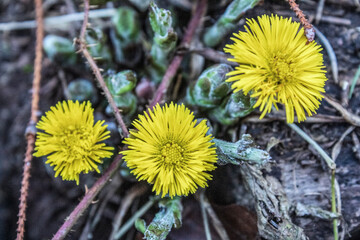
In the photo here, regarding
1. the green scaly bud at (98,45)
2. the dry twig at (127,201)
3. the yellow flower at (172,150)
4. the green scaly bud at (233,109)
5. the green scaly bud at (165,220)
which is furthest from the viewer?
the dry twig at (127,201)

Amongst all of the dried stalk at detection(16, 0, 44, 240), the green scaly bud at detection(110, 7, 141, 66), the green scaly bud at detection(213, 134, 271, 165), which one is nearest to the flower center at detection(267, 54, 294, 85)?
the green scaly bud at detection(213, 134, 271, 165)

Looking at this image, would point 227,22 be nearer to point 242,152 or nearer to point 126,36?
point 126,36

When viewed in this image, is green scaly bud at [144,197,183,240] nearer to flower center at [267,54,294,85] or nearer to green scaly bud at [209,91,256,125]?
green scaly bud at [209,91,256,125]

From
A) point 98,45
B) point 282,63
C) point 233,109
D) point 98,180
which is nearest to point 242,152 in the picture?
point 233,109

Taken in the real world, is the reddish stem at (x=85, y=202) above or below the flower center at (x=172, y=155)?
below

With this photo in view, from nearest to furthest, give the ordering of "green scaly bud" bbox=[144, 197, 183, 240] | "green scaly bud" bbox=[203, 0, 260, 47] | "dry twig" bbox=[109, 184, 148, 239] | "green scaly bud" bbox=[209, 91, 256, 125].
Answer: "green scaly bud" bbox=[144, 197, 183, 240] < "green scaly bud" bbox=[209, 91, 256, 125] < "green scaly bud" bbox=[203, 0, 260, 47] < "dry twig" bbox=[109, 184, 148, 239]

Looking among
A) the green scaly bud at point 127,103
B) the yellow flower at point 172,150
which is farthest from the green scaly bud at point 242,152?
the green scaly bud at point 127,103

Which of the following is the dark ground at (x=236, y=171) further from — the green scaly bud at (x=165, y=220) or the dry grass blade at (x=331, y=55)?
the green scaly bud at (x=165, y=220)
